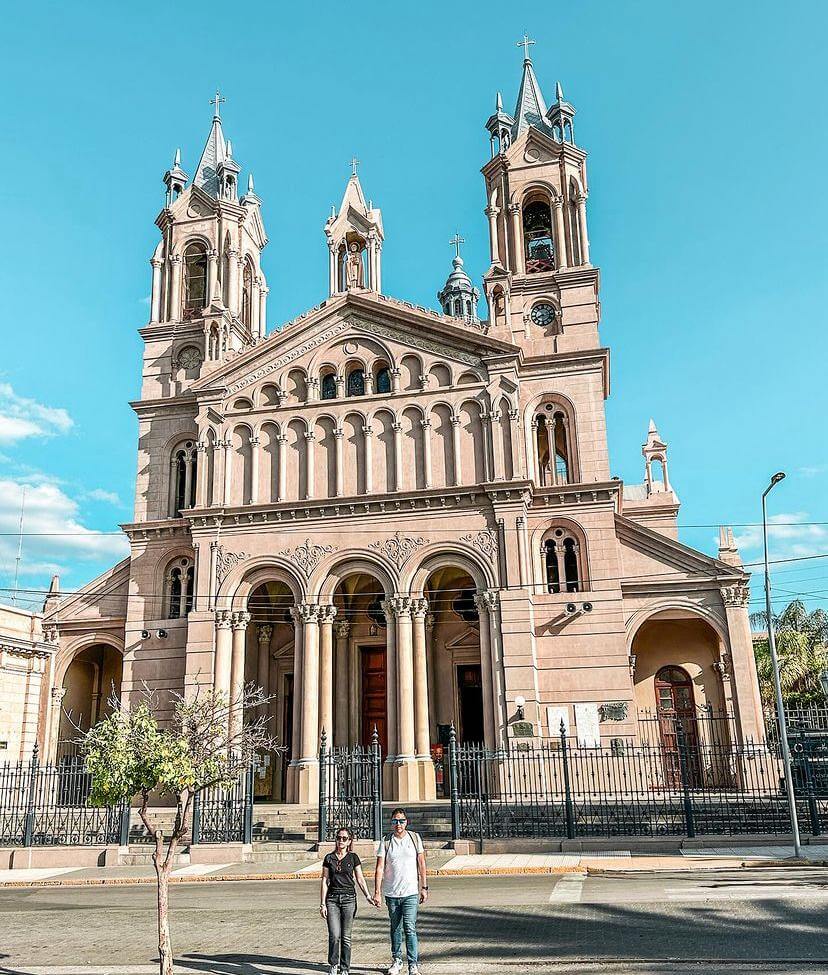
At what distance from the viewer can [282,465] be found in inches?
1389

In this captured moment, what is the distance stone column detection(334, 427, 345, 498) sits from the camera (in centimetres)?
3444

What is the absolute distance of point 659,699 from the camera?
35.5 metres

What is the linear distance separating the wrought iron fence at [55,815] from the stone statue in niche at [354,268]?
23123 millimetres

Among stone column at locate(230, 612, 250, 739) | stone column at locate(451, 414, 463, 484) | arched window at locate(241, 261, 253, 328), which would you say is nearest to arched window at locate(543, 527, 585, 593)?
stone column at locate(451, 414, 463, 484)

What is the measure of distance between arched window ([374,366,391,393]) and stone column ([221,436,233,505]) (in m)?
6.20

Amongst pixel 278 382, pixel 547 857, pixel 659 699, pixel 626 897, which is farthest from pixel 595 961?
pixel 278 382

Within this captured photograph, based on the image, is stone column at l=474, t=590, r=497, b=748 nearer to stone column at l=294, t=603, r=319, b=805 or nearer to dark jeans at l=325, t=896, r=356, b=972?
stone column at l=294, t=603, r=319, b=805

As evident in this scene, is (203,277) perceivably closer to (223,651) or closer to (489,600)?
(223,651)

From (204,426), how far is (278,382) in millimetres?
3447

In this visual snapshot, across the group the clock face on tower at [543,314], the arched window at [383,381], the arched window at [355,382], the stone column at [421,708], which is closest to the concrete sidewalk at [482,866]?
the stone column at [421,708]

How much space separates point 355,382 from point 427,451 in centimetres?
490

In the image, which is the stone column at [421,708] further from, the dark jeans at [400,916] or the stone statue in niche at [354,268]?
the dark jeans at [400,916]

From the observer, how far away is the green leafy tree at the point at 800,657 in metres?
53.4

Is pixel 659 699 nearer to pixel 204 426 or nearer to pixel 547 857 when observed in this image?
pixel 547 857
